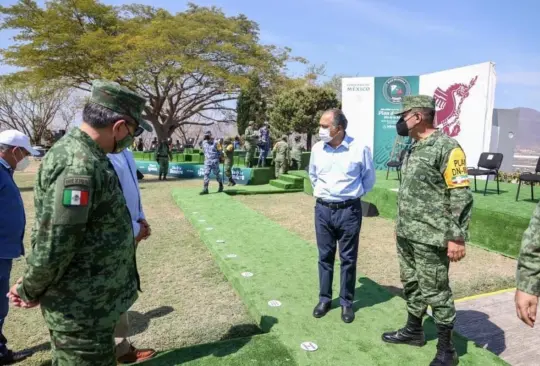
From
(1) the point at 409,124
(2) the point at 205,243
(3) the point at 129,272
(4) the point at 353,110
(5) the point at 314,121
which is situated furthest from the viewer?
(5) the point at 314,121

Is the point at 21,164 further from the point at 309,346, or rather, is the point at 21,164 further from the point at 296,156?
the point at 296,156

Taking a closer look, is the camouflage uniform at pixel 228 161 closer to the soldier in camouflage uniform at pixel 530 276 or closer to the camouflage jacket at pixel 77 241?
the camouflage jacket at pixel 77 241

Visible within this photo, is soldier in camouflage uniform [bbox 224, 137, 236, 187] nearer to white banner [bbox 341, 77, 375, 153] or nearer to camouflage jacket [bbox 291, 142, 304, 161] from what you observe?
camouflage jacket [bbox 291, 142, 304, 161]

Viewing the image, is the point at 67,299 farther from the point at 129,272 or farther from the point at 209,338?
the point at 209,338

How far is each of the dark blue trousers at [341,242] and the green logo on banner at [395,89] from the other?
10.8 m

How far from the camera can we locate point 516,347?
2.83m

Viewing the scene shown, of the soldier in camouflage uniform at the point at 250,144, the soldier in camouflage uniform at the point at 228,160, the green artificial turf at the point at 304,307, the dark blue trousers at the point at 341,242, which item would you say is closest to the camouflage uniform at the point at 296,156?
the soldier in camouflage uniform at the point at 250,144

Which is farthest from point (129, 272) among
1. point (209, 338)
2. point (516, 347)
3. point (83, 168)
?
point (516, 347)

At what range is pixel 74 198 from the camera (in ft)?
4.41

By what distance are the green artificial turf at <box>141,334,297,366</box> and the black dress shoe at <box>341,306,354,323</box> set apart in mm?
597

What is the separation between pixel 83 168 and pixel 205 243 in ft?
14.3

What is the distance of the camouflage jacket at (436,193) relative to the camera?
86.0 inches

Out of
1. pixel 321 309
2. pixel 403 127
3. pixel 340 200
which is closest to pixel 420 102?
pixel 403 127

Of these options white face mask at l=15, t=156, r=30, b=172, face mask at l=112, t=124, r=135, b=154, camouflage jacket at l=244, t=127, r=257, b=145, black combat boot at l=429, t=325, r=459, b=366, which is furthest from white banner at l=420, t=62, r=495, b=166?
face mask at l=112, t=124, r=135, b=154
